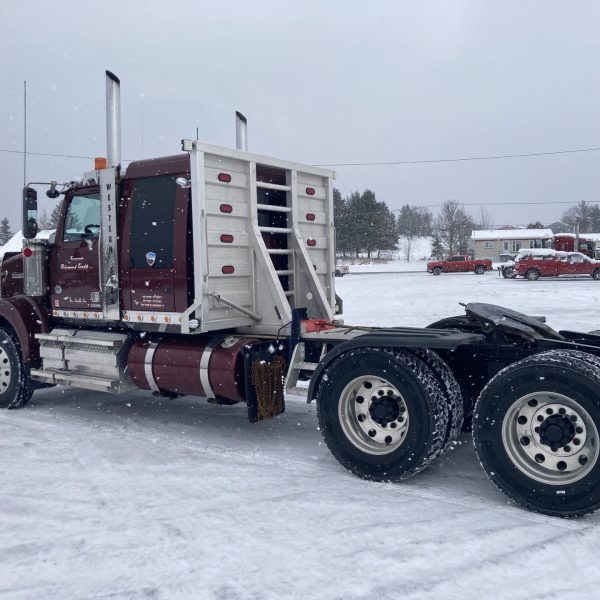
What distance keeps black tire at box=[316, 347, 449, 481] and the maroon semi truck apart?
0.01 metres

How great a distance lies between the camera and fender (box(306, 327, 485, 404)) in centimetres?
459

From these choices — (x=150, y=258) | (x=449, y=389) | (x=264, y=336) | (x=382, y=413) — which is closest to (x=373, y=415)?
(x=382, y=413)

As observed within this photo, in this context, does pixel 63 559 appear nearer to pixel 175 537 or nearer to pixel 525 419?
pixel 175 537

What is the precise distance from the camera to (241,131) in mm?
7855

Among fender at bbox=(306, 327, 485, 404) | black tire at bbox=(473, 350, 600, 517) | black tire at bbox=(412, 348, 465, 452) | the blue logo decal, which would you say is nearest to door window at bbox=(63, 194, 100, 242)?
the blue logo decal

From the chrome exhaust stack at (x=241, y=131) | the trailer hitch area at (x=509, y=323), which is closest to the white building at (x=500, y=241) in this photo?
the chrome exhaust stack at (x=241, y=131)

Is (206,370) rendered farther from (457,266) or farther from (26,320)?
(457,266)

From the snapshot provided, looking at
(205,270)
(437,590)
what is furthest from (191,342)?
(437,590)

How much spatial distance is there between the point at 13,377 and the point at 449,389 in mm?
5326

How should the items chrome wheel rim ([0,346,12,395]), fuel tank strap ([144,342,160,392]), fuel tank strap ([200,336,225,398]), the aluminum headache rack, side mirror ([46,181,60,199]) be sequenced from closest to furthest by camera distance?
the aluminum headache rack
fuel tank strap ([200,336,225,398])
fuel tank strap ([144,342,160,392])
side mirror ([46,181,60,199])
chrome wheel rim ([0,346,12,395])

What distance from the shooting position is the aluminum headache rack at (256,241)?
19.7 feet

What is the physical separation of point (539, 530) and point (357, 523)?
1.14 meters

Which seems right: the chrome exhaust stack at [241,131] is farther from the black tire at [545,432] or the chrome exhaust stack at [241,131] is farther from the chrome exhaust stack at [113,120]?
the black tire at [545,432]

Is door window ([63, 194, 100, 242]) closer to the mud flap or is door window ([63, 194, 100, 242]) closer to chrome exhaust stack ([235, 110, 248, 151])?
chrome exhaust stack ([235, 110, 248, 151])
